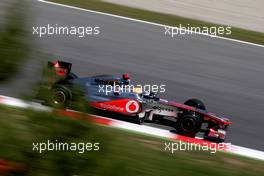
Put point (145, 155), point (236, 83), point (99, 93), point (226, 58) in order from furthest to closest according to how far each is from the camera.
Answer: point (226, 58) → point (236, 83) → point (99, 93) → point (145, 155)

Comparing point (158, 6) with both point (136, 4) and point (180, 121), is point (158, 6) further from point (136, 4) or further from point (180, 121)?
point (180, 121)

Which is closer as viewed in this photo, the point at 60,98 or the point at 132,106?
the point at 60,98

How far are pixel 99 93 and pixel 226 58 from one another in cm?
372

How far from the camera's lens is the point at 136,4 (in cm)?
1377

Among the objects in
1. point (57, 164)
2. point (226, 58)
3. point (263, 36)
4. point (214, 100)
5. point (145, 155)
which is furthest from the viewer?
point (263, 36)

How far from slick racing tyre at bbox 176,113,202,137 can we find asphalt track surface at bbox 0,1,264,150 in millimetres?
456

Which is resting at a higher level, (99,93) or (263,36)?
(263,36)

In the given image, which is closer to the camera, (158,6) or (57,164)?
(57,164)

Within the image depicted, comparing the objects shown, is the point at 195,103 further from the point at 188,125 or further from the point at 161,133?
the point at 161,133

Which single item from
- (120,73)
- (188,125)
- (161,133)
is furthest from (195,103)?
(120,73)

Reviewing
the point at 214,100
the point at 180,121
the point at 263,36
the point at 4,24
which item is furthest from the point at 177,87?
the point at 4,24

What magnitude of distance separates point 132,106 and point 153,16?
16.6ft

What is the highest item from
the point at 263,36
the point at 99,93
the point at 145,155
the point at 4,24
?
the point at 263,36

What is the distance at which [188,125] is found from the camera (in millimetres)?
8242
